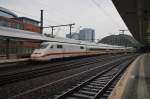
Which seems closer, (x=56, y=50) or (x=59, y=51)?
(x=56, y=50)

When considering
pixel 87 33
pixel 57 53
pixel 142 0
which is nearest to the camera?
pixel 142 0

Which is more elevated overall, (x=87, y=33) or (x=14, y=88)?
(x=87, y=33)

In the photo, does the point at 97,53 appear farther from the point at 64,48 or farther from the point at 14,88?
the point at 14,88

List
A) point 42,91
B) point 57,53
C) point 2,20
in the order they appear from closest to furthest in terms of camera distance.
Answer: point 42,91 < point 57,53 < point 2,20

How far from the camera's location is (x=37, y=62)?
26.1 m

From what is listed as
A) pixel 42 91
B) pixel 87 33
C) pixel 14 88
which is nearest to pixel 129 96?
pixel 42 91

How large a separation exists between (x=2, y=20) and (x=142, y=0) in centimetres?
4930

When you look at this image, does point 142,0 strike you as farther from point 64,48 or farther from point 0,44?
point 0,44

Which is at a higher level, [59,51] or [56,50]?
[56,50]

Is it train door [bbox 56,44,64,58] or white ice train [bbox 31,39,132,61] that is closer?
white ice train [bbox 31,39,132,61]

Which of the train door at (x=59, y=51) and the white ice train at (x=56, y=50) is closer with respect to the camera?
the white ice train at (x=56, y=50)

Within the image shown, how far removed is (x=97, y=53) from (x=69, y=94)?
1517 inches

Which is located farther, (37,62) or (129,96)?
(37,62)

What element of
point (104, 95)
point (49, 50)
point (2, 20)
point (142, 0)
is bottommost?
point (104, 95)
